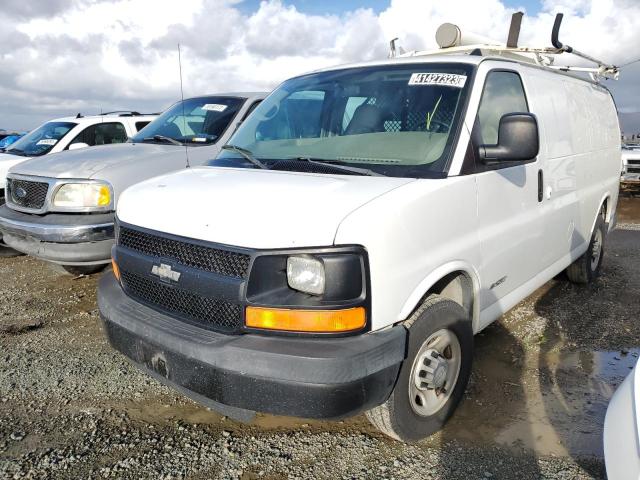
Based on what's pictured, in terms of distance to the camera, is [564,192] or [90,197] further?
[90,197]

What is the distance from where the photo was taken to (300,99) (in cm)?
390

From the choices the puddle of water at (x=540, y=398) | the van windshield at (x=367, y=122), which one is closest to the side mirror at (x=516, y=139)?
the van windshield at (x=367, y=122)

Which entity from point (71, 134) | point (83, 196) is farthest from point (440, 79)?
point (71, 134)

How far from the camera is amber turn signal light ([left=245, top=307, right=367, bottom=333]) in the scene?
7.61ft

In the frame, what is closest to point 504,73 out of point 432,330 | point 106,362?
point 432,330

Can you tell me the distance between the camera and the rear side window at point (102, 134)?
784 cm

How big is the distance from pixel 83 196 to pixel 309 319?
3.31m

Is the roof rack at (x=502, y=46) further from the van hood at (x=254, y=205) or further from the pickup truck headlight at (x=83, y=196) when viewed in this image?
the pickup truck headlight at (x=83, y=196)

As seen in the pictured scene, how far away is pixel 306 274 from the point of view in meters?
2.34

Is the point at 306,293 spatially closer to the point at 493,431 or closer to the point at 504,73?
the point at 493,431

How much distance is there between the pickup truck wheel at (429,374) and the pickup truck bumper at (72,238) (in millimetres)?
3030

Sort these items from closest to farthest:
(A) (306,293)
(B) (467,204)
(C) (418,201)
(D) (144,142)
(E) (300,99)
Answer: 1. (A) (306,293)
2. (C) (418,201)
3. (B) (467,204)
4. (E) (300,99)
5. (D) (144,142)

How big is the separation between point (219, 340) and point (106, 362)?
1.92m

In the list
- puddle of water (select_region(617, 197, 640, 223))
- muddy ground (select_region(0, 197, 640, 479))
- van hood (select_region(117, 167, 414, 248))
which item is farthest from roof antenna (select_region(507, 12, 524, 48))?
Answer: puddle of water (select_region(617, 197, 640, 223))
